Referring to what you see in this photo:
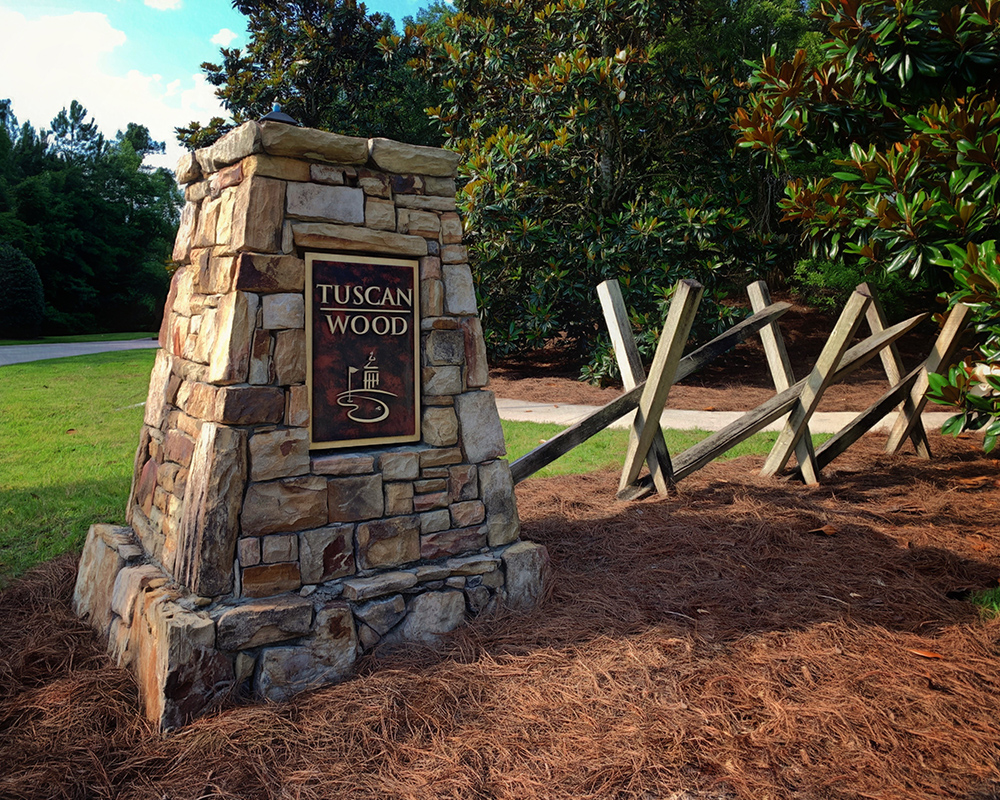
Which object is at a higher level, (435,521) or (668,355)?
(668,355)

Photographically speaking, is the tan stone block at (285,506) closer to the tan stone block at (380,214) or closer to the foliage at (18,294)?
the tan stone block at (380,214)

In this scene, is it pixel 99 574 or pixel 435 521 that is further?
pixel 99 574

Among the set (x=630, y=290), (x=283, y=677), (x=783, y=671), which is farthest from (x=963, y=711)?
(x=630, y=290)

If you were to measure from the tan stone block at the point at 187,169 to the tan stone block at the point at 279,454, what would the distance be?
59.3 inches

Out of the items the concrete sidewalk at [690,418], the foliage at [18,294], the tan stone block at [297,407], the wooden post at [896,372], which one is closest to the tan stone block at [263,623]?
the tan stone block at [297,407]

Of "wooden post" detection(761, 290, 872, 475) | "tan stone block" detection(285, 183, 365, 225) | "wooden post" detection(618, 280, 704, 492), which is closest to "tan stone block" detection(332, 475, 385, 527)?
"tan stone block" detection(285, 183, 365, 225)

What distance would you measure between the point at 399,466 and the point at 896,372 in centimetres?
527

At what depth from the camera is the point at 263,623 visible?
2.90 meters

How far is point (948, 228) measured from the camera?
13.5 ft

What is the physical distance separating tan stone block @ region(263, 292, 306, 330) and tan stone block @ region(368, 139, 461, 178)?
766 mm

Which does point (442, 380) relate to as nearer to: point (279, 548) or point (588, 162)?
point (279, 548)

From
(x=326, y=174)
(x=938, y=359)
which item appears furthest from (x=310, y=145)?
(x=938, y=359)

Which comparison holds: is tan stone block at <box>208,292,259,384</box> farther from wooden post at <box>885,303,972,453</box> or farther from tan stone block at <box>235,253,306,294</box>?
wooden post at <box>885,303,972,453</box>

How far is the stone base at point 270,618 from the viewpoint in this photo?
9.04ft
